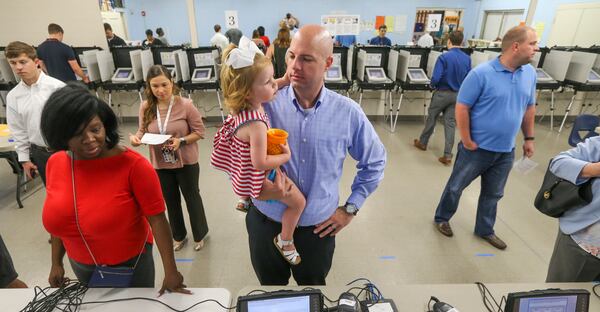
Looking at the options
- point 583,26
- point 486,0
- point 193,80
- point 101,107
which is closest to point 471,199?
point 101,107

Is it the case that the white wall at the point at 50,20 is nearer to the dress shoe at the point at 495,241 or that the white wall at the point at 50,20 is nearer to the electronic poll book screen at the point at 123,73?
the electronic poll book screen at the point at 123,73

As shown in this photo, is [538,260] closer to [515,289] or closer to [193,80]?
[515,289]

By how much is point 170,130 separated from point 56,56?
12.3ft

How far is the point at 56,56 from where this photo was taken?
4453 mm

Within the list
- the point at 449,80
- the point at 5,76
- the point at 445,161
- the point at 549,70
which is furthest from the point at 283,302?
the point at 5,76

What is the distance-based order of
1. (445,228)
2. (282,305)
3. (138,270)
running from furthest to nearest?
1. (445,228)
2. (138,270)
3. (282,305)

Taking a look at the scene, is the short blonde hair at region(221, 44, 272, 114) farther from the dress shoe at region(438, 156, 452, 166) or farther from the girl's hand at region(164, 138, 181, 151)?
the dress shoe at region(438, 156, 452, 166)

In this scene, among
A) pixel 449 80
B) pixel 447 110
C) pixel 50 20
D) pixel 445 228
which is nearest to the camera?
pixel 445 228

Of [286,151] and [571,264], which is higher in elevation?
[286,151]

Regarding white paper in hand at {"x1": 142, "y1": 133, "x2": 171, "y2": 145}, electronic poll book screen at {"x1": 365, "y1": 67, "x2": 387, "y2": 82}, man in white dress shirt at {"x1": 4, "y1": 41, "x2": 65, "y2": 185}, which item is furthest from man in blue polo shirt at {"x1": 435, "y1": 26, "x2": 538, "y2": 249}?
electronic poll book screen at {"x1": 365, "y1": 67, "x2": 387, "y2": 82}

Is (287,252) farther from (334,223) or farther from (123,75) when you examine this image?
(123,75)

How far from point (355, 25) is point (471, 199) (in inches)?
162

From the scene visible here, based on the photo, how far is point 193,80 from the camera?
5.19 metres

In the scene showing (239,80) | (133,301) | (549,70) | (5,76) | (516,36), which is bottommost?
(133,301)
